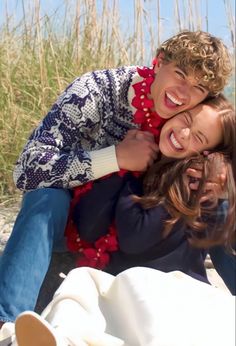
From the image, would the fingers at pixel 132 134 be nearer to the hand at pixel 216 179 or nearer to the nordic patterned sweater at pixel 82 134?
the nordic patterned sweater at pixel 82 134

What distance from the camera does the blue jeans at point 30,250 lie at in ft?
4.75

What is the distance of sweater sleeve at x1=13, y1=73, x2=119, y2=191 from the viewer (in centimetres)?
158

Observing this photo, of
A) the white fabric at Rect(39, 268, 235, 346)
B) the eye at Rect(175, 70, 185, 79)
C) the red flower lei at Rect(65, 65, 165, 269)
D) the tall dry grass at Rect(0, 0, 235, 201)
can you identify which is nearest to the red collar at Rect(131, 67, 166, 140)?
the red flower lei at Rect(65, 65, 165, 269)

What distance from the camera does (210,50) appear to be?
59.3 inches

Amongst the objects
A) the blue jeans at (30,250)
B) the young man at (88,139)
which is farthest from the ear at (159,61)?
the blue jeans at (30,250)

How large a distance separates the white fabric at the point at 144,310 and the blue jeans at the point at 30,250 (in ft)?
0.41

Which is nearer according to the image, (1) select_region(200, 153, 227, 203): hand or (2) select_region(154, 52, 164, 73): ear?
(1) select_region(200, 153, 227, 203): hand

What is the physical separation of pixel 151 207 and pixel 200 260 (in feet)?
0.55

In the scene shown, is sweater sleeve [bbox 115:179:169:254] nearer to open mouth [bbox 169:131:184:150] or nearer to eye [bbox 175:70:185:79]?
open mouth [bbox 169:131:184:150]

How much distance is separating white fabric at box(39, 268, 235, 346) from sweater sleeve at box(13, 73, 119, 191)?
26 cm

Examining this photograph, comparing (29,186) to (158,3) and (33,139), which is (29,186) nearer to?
(33,139)

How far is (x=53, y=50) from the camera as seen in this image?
3045 mm

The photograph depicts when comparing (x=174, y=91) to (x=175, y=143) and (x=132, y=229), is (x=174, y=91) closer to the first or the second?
(x=175, y=143)

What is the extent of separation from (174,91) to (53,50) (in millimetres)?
1643
